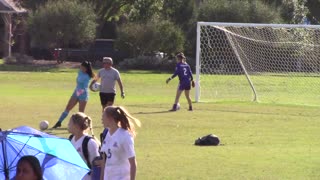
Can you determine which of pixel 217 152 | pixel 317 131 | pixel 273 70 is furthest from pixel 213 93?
pixel 217 152

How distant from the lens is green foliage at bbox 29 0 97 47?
5838cm

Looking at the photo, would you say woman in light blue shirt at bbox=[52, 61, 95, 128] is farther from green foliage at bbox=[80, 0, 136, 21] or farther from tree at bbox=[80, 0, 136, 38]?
green foliage at bbox=[80, 0, 136, 21]

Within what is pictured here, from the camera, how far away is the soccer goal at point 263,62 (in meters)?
33.6

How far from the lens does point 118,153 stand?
825 centimetres

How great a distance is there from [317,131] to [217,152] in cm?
475

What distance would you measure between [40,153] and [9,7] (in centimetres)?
5886

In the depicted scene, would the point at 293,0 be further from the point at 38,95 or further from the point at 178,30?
the point at 38,95

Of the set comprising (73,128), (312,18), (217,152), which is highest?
(73,128)

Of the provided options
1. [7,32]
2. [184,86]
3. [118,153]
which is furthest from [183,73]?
[7,32]

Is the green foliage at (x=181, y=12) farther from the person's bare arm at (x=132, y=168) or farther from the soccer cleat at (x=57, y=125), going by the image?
the person's bare arm at (x=132, y=168)

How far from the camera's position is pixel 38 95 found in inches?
1198

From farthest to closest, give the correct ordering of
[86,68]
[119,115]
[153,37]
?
[153,37], [86,68], [119,115]

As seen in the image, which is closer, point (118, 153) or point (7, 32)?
point (118, 153)

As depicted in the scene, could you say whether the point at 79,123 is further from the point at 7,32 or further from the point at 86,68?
the point at 7,32
